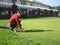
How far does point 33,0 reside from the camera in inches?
4112

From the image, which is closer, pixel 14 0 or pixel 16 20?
pixel 16 20

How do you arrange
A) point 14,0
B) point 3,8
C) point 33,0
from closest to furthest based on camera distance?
point 3,8
point 14,0
point 33,0

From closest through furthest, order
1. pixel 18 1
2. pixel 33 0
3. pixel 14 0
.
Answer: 1. pixel 14 0
2. pixel 18 1
3. pixel 33 0

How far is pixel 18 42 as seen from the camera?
8.05 metres

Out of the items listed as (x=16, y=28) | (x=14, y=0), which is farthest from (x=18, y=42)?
(x=14, y=0)

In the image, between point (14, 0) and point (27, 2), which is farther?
point (27, 2)

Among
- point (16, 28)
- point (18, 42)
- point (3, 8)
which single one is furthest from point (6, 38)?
point (3, 8)

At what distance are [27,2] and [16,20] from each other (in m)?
82.3

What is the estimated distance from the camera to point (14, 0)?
7650 centimetres

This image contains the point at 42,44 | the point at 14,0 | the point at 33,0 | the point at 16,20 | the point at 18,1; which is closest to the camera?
the point at 42,44

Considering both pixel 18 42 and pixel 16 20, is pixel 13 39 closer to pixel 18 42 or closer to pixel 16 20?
pixel 18 42

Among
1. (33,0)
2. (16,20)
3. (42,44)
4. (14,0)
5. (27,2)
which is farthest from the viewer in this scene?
(33,0)

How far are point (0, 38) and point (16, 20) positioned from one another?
580cm

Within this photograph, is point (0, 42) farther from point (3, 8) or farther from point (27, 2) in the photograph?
point (27, 2)
